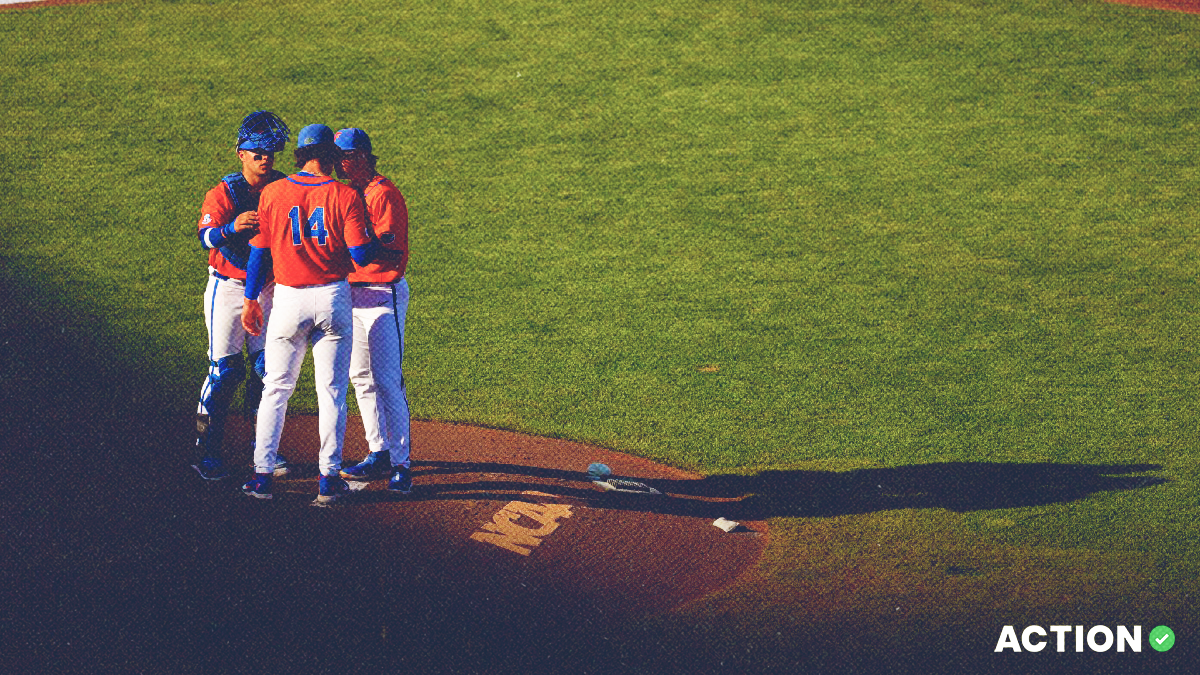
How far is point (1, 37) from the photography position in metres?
Result: 13.6

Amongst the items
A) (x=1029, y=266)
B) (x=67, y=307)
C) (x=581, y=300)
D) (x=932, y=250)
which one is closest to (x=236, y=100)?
(x=67, y=307)

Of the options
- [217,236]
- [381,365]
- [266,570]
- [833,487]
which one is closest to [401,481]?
[381,365]

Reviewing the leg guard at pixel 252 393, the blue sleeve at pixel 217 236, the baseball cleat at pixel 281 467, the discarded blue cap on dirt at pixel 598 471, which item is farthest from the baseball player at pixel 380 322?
the discarded blue cap on dirt at pixel 598 471

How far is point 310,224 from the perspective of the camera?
5348 mm

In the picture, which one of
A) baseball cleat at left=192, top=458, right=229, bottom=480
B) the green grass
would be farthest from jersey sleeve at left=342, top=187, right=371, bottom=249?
the green grass

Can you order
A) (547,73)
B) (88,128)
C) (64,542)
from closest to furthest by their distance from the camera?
(64,542) < (88,128) < (547,73)

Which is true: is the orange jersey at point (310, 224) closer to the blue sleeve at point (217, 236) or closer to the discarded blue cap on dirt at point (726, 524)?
the blue sleeve at point (217, 236)

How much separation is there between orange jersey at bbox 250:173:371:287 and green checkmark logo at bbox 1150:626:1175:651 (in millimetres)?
3893

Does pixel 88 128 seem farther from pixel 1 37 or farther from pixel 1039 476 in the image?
pixel 1039 476

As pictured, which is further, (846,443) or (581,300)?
(581,300)

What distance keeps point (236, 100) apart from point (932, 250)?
7.37 metres

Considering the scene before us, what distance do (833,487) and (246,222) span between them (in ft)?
11.1

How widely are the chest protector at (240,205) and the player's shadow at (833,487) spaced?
1482 millimetres

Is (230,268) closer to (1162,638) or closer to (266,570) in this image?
(266,570)
